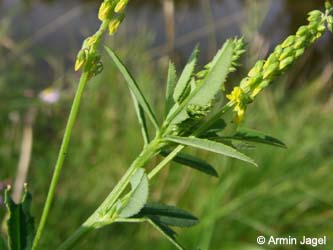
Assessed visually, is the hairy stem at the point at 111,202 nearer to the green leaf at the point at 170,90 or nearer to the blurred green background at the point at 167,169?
the green leaf at the point at 170,90

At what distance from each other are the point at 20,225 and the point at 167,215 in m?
Result: 0.11

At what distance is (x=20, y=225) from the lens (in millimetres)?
457

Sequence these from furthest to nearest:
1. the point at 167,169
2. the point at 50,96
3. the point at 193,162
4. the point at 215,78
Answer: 1. the point at 50,96
2. the point at 167,169
3. the point at 193,162
4. the point at 215,78

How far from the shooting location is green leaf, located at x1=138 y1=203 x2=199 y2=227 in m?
0.46

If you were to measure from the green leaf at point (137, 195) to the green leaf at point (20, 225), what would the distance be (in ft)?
0.27

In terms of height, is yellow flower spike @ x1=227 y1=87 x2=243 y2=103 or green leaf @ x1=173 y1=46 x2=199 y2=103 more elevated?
green leaf @ x1=173 y1=46 x2=199 y2=103

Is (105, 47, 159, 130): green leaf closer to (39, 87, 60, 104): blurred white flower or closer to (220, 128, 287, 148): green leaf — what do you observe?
(220, 128, 287, 148): green leaf

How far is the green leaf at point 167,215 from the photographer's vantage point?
46 centimetres

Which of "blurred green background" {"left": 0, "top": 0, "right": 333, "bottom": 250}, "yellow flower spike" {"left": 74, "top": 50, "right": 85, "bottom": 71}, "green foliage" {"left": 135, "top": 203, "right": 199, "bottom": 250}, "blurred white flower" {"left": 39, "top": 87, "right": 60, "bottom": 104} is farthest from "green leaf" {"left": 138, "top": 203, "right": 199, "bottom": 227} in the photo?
"blurred white flower" {"left": 39, "top": 87, "right": 60, "bottom": 104}

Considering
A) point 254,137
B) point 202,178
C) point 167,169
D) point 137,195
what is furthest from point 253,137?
point 202,178

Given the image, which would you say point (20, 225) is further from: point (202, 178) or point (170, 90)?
point (202, 178)

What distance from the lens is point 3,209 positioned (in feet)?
5.89

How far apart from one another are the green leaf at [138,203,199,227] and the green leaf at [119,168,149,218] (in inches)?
1.3

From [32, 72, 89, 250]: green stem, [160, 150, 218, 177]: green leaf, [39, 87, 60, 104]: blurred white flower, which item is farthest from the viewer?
[39, 87, 60, 104]: blurred white flower
